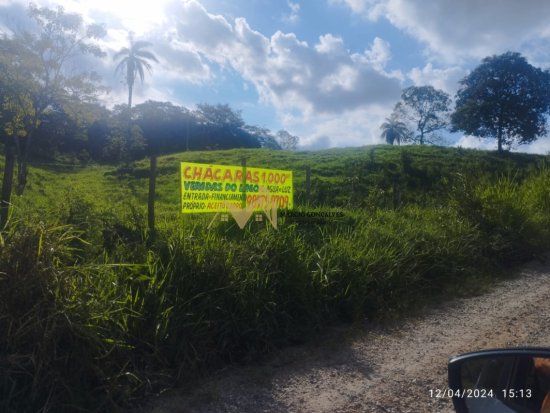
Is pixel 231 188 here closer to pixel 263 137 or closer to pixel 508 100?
pixel 508 100

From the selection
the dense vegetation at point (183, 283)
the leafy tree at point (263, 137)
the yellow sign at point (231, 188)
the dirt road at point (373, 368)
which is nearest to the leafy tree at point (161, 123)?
the leafy tree at point (263, 137)

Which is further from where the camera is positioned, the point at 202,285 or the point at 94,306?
the point at 202,285

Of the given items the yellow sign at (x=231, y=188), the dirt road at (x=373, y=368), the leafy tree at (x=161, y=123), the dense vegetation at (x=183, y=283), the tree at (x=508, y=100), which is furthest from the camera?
the leafy tree at (x=161, y=123)

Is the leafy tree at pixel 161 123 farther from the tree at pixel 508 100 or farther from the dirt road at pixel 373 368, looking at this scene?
the dirt road at pixel 373 368

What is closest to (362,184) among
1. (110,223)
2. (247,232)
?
(247,232)

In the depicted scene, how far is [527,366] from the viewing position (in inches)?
69.1

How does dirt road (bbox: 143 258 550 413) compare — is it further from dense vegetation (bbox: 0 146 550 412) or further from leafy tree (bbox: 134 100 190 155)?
leafy tree (bbox: 134 100 190 155)

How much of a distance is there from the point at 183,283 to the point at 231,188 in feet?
9.21

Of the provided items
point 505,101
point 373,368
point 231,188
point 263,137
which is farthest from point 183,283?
point 263,137

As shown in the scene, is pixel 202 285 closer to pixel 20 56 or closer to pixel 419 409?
pixel 419 409

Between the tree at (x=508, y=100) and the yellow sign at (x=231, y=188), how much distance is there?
32.6m

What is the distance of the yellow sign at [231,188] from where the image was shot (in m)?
6.13

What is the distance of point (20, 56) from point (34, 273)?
1464 cm

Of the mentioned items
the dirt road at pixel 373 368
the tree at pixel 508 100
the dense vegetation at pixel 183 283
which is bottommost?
the dirt road at pixel 373 368
